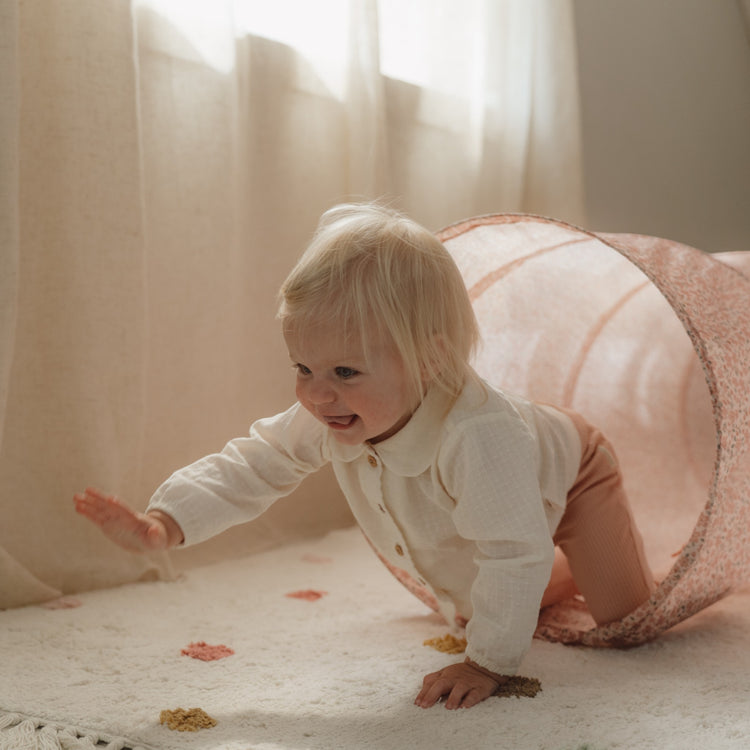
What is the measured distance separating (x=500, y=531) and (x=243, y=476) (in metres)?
0.30

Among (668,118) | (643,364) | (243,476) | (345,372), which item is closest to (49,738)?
(243,476)

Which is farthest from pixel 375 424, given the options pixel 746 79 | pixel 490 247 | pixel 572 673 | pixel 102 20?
pixel 746 79

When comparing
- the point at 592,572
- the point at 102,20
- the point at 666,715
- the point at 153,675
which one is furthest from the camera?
the point at 102,20

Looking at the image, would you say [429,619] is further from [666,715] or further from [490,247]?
[490,247]

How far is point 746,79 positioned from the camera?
2.31 metres

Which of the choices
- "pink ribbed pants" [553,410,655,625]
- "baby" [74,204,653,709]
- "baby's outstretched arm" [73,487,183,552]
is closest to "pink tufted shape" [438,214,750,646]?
"pink ribbed pants" [553,410,655,625]

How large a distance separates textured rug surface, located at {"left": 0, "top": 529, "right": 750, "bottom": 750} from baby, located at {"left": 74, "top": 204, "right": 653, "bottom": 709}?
2.6 inches

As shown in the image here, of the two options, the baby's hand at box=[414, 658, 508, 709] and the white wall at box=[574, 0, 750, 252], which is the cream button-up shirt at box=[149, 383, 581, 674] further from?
the white wall at box=[574, 0, 750, 252]

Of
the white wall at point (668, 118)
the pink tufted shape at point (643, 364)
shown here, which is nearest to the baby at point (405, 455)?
the pink tufted shape at point (643, 364)

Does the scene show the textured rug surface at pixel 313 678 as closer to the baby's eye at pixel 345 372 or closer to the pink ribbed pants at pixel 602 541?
the pink ribbed pants at pixel 602 541

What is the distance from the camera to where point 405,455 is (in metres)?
0.97

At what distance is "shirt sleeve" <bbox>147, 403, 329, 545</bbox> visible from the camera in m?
0.95

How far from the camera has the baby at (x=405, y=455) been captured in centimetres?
90

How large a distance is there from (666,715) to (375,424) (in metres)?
0.40
